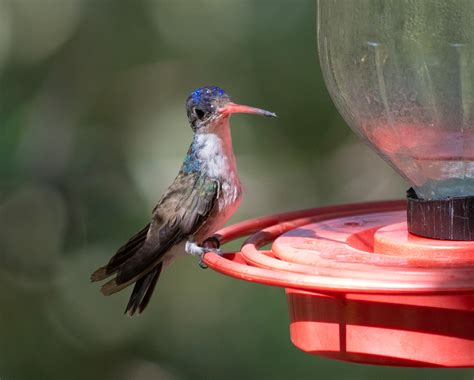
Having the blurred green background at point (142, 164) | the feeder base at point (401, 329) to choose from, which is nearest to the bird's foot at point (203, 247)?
the feeder base at point (401, 329)

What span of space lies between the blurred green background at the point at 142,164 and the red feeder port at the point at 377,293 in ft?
9.25

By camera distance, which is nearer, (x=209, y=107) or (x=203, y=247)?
(x=203, y=247)

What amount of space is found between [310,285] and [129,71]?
373 cm

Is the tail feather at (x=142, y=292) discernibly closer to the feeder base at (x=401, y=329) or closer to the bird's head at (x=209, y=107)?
the bird's head at (x=209, y=107)

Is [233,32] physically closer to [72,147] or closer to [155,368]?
[72,147]

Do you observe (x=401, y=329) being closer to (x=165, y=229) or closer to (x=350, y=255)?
(x=350, y=255)

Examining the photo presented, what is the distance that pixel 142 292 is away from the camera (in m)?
4.54

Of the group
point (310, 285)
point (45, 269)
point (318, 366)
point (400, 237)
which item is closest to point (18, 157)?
point (45, 269)

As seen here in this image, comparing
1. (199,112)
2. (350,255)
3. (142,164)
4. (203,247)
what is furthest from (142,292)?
(350,255)

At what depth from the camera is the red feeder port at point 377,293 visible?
2432mm

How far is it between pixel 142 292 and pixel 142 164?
4.53 ft

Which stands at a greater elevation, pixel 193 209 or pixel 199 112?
pixel 199 112

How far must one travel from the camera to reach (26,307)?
591 cm

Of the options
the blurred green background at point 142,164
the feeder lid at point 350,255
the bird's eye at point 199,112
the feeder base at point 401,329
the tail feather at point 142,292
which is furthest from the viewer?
the blurred green background at point 142,164
